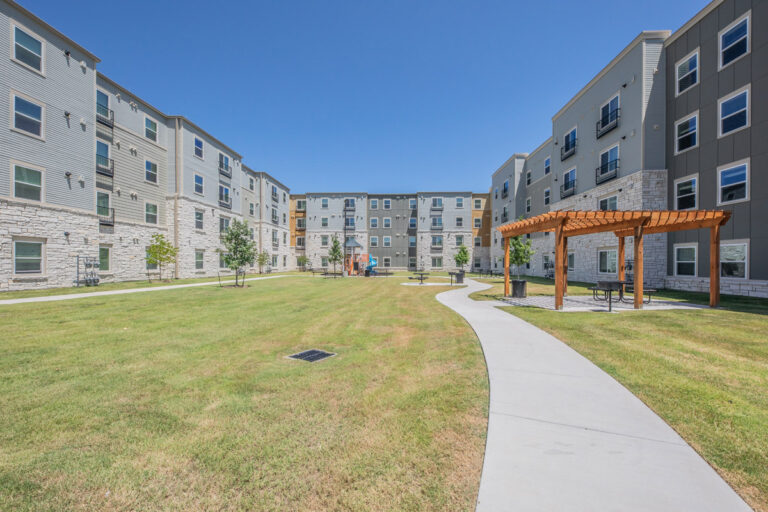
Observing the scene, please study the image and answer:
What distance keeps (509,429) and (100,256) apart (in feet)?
80.5

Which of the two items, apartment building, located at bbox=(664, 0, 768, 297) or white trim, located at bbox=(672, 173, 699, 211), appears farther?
white trim, located at bbox=(672, 173, 699, 211)

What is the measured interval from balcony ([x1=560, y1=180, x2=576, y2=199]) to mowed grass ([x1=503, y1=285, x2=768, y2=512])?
1546 centimetres

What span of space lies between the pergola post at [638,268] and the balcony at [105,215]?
91.2 ft

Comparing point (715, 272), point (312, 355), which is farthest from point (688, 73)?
point (312, 355)

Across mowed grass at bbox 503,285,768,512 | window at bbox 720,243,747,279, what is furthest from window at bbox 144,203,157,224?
window at bbox 720,243,747,279

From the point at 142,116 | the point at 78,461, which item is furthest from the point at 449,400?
the point at 142,116

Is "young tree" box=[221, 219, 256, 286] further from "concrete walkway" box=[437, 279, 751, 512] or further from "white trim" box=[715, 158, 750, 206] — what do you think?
"white trim" box=[715, 158, 750, 206]

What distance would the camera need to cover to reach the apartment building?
1235 cm

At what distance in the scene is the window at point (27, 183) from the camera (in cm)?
1424

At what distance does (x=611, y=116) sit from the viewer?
18781mm

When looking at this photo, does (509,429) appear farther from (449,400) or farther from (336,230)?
(336,230)

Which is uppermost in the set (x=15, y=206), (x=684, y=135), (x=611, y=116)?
(x=611, y=116)

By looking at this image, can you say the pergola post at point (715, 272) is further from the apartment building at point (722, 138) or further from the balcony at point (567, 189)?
the balcony at point (567, 189)

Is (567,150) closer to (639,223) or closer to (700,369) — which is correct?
(639,223)
